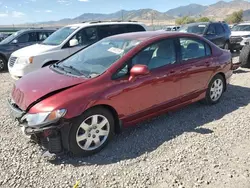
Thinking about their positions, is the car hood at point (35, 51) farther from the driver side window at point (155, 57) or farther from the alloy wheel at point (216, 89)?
the alloy wheel at point (216, 89)

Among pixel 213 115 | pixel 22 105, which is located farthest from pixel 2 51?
pixel 213 115

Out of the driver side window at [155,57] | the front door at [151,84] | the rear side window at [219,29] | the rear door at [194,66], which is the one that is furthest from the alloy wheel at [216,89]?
the rear side window at [219,29]

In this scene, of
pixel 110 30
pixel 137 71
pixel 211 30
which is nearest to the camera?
pixel 137 71

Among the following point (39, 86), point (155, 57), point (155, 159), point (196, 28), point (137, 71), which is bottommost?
point (155, 159)

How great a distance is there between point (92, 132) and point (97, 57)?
1.29 metres

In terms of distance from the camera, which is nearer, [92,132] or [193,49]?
[92,132]

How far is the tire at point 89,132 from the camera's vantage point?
326 centimetres

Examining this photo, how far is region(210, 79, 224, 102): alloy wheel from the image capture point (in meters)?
5.14

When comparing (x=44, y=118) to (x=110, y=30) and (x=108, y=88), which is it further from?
(x=110, y=30)

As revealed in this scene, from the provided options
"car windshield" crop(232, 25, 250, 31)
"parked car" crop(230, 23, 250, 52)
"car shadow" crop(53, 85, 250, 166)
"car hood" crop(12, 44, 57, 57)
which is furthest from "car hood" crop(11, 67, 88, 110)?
"car windshield" crop(232, 25, 250, 31)

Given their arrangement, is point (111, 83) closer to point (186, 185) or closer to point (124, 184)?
point (124, 184)

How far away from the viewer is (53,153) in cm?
322

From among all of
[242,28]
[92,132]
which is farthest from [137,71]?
[242,28]

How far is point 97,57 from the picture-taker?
162 inches
